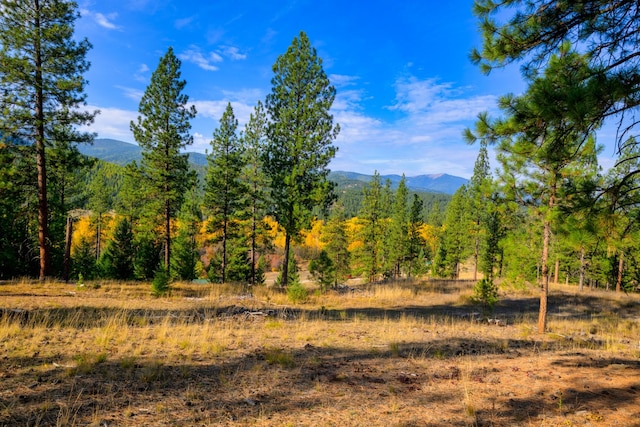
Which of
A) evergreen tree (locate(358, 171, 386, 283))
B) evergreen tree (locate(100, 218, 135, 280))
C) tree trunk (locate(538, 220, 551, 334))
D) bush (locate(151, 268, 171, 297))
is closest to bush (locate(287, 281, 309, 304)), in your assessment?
bush (locate(151, 268, 171, 297))

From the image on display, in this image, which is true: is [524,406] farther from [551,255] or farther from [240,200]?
[240,200]

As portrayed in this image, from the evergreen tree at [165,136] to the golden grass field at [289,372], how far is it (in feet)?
39.3

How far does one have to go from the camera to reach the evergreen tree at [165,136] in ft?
71.3

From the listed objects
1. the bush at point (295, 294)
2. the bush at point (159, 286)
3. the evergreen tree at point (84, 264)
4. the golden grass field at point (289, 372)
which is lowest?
the evergreen tree at point (84, 264)

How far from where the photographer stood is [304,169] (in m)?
17.5

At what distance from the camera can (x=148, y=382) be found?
16.5ft

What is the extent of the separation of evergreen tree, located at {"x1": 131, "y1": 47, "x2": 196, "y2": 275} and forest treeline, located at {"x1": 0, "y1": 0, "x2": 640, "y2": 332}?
0.09m

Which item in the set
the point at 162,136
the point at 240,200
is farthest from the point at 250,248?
the point at 162,136

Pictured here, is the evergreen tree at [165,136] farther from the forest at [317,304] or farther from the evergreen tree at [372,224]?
the evergreen tree at [372,224]

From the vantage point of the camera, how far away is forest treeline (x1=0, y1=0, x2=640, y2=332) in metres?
4.79

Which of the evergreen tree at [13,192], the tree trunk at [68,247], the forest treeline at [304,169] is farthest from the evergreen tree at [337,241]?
the evergreen tree at [13,192]

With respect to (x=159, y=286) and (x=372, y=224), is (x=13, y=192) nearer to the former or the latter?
(x=159, y=286)

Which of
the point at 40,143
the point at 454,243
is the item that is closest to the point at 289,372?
the point at 40,143

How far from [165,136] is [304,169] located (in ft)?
37.2
